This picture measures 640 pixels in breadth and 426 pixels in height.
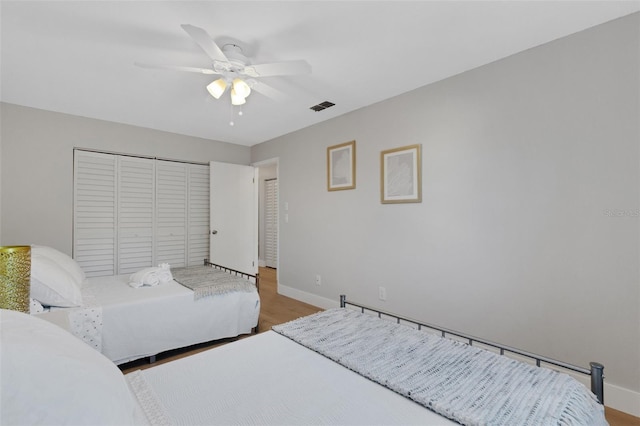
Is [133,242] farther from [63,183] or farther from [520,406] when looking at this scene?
[520,406]

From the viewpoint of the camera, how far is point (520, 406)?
1.02 metres

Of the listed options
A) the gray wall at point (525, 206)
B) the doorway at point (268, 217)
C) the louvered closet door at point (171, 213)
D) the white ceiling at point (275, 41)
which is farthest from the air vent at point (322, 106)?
the doorway at point (268, 217)

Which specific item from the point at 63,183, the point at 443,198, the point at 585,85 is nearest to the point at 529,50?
the point at 585,85

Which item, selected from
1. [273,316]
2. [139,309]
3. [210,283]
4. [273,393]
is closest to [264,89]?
[210,283]

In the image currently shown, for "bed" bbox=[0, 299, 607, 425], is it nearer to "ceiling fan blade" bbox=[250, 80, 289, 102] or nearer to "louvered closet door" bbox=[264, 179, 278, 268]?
"ceiling fan blade" bbox=[250, 80, 289, 102]

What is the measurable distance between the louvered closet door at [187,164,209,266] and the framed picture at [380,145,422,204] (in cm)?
283

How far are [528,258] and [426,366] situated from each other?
4.73 feet

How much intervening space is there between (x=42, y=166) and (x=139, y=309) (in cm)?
234

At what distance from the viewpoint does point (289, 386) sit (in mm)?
1184

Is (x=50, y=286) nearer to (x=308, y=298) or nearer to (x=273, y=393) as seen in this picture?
(x=273, y=393)

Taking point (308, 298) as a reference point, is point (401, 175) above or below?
above

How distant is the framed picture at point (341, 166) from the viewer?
139 inches

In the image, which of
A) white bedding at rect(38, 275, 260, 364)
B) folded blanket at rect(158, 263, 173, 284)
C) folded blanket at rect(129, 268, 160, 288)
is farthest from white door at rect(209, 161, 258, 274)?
white bedding at rect(38, 275, 260, 364)

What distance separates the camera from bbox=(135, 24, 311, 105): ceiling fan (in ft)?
6.02
